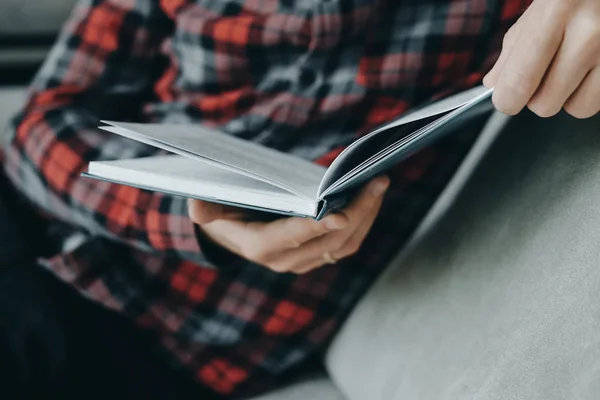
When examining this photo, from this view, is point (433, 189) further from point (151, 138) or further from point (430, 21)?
point (151, 138)

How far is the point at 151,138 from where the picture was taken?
427 millimetres

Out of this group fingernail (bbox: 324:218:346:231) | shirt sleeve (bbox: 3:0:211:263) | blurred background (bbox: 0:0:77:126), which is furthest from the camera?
blurred background (bbox: 0:0:77:126)

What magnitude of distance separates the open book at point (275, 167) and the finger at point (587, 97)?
0.06m

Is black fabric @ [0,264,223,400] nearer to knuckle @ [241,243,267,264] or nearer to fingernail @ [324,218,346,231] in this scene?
knuckle @ [241,243,267,264]

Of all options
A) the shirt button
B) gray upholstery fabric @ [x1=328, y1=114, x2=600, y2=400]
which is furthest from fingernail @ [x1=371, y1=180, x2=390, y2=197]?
the shirt button

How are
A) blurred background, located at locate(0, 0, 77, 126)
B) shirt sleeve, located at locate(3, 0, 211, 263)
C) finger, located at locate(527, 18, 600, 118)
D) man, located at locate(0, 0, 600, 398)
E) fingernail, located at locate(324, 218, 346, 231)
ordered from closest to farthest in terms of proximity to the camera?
finger, located at locate(527, 18, 600, 118)
fingernail, located at locate(324, 218, 346, 231)
man, located at locate(0, 0, 600, 398)
shirt sleeve, located at locate(3, 0, 211, 263)
blurred background, located at locate(0, 0, 77, 126)

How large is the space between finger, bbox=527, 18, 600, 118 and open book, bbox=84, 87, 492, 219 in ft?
0.12

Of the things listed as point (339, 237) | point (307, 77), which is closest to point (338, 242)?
point (339, 237)


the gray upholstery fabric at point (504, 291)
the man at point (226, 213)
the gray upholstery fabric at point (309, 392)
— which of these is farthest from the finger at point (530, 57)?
the gray upholstery fabric at point (309, 392)

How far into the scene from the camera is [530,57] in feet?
1.21

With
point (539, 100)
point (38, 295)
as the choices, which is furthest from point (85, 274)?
point (539, 100)

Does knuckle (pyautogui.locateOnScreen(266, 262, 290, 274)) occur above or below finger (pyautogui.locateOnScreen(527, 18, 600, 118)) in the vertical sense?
below

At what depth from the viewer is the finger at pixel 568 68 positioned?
0.37 meters

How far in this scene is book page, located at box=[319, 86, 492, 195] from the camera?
386mm
